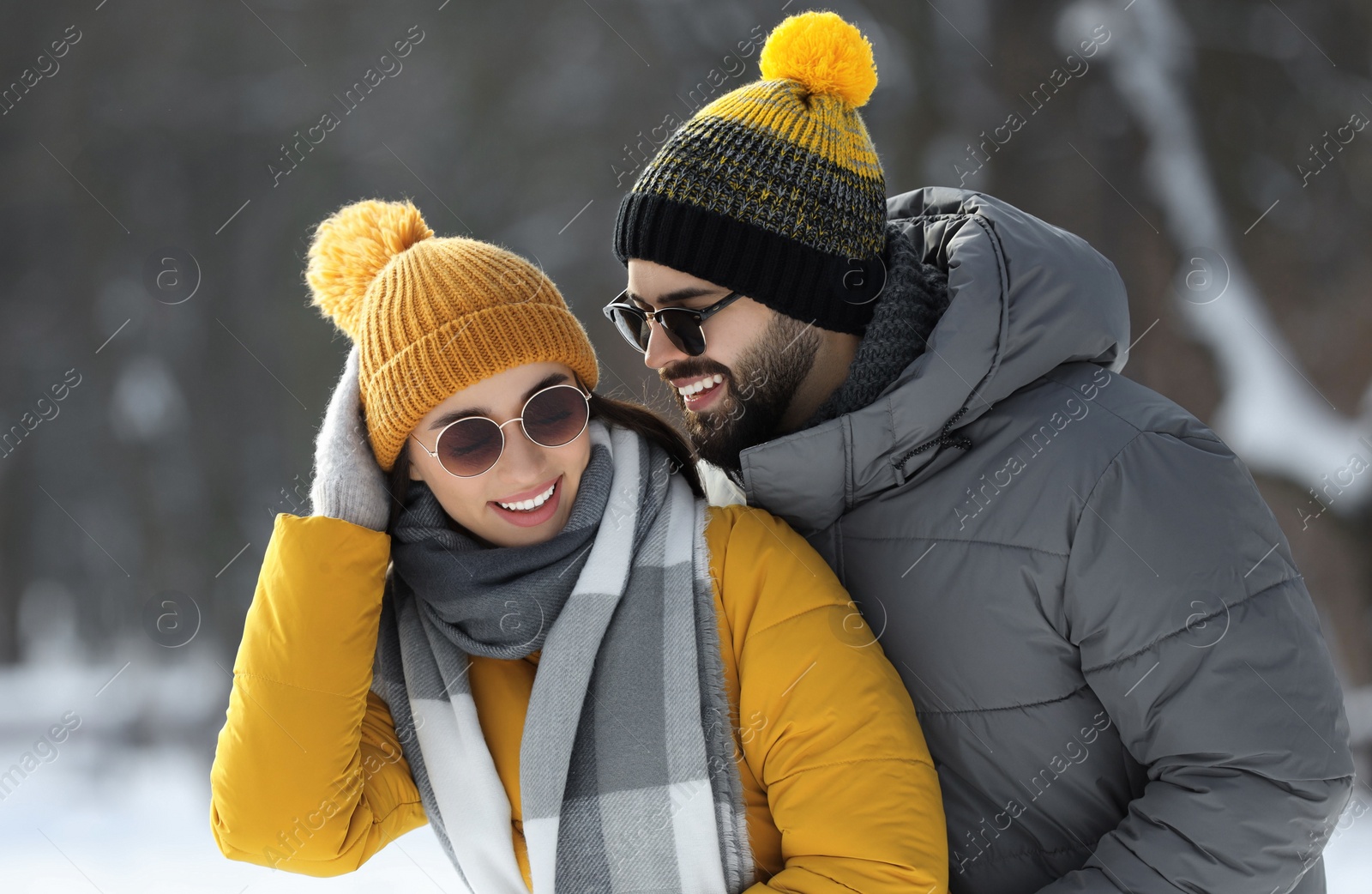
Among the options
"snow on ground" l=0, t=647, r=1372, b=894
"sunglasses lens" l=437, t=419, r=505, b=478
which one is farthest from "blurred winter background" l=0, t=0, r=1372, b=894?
"sunglasses lens" l=437, t=419, r=505, b=478

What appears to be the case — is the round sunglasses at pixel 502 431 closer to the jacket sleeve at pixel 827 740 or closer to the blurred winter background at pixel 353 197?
the jacket sleeve at pixel 827 740

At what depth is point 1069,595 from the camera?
1.21 metres

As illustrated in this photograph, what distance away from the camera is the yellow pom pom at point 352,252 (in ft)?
4.70

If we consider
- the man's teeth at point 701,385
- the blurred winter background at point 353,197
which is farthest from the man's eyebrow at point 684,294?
the blurred winter background at point 353,197

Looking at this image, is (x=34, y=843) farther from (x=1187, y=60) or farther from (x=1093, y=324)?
(x=1187, y=60)

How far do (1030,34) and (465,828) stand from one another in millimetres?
3065

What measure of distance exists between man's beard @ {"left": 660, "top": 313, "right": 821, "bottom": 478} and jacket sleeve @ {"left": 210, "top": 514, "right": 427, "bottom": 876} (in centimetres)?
58

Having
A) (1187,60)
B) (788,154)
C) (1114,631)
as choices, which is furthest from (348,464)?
(1187,60)

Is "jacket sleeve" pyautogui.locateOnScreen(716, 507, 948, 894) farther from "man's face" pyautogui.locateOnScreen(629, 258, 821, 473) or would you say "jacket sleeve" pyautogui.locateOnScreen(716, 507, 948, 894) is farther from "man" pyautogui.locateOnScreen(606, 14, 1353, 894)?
"man's face" pyautogui.locateOnScreen(629, 258, 821, 473)

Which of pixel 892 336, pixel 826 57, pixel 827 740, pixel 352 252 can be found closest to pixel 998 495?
pixel 892 336

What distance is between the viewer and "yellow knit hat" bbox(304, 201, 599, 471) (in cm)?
130

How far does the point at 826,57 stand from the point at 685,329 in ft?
1.69

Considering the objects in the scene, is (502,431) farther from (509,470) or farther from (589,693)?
(589,693)

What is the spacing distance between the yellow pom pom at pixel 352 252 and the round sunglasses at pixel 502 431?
27cm
